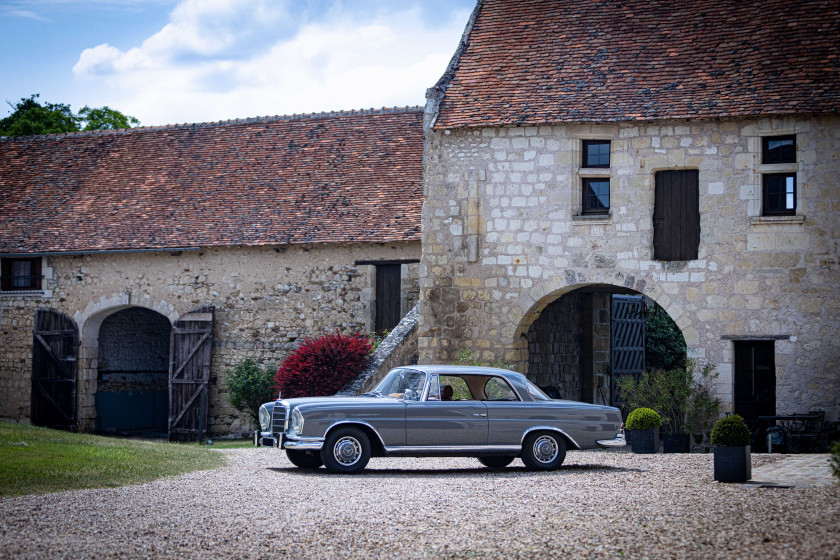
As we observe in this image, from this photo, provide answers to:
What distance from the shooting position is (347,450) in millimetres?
12406

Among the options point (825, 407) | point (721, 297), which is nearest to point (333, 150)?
point (721, 297)

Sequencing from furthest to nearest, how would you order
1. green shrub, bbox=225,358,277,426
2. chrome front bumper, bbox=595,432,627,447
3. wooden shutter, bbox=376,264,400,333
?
green shrub, bbox=225,358,277,426, wooden shutter, bbox=376,264,400,333, chrome front bumper, bbox=595,432,627,447

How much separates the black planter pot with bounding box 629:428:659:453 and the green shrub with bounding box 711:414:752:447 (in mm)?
4621

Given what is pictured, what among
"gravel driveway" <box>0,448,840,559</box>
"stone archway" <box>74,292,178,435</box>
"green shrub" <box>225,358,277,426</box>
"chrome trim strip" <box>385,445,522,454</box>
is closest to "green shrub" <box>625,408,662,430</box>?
"chrome trim strip" <box>385,445,522,454</box>

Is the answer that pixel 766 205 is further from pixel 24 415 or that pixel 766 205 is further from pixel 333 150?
pixel 24 415

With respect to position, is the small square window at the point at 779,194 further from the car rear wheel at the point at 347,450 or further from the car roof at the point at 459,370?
the car rear wheel at the point at 347,450

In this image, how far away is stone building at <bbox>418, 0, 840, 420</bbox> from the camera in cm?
1698

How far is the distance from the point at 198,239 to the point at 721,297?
11307 mm

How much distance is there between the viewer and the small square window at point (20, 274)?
24.7 metres

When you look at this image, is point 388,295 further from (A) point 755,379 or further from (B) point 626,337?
(A) point 755,379

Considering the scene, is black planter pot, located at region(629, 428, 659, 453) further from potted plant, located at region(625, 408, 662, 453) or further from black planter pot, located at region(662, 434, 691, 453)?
black planter pot, located at region(662, 434, 691, 453)

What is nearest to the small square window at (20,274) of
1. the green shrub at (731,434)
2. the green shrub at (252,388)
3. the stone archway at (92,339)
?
the stone archway at (92,339)

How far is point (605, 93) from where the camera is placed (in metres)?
18.3

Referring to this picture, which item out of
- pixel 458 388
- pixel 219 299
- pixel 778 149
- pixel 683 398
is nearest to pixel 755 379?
pixel 683 398
